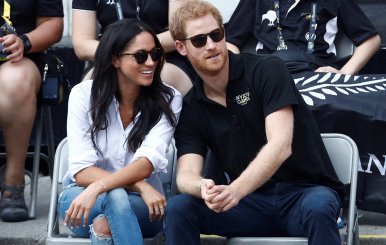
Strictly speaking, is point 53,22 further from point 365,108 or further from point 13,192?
point 365,108

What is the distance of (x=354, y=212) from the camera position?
447 centimetres

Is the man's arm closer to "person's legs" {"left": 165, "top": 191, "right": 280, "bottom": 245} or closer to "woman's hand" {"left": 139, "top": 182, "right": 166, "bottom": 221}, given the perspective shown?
"person's legs" {"left": 165, "top": 191, "right": 280, "bottom": 245}

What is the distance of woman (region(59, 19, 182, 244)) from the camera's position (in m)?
4.51

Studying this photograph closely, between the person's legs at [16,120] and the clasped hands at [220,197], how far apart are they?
164cm

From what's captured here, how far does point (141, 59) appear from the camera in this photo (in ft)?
15.4

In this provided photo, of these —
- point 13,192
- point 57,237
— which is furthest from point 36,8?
point 57,237

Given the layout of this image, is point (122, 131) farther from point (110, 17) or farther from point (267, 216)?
point (110, 17)

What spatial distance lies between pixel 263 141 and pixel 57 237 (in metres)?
0.97

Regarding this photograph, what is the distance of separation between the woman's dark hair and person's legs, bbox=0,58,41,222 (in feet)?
2.86

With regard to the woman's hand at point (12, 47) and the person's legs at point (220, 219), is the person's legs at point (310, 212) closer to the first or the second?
the person's legs at point (220, 219)

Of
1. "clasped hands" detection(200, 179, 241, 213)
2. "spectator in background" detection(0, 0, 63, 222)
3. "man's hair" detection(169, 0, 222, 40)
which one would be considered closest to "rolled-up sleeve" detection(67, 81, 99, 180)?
"man's hair" detection(169, 0, 222, 40)

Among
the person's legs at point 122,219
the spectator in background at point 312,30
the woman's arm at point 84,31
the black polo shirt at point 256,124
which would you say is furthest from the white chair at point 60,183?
the spectator in background at point 312,30

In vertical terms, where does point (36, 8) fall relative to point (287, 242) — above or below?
above

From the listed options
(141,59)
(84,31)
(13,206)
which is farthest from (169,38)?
(13,206)
